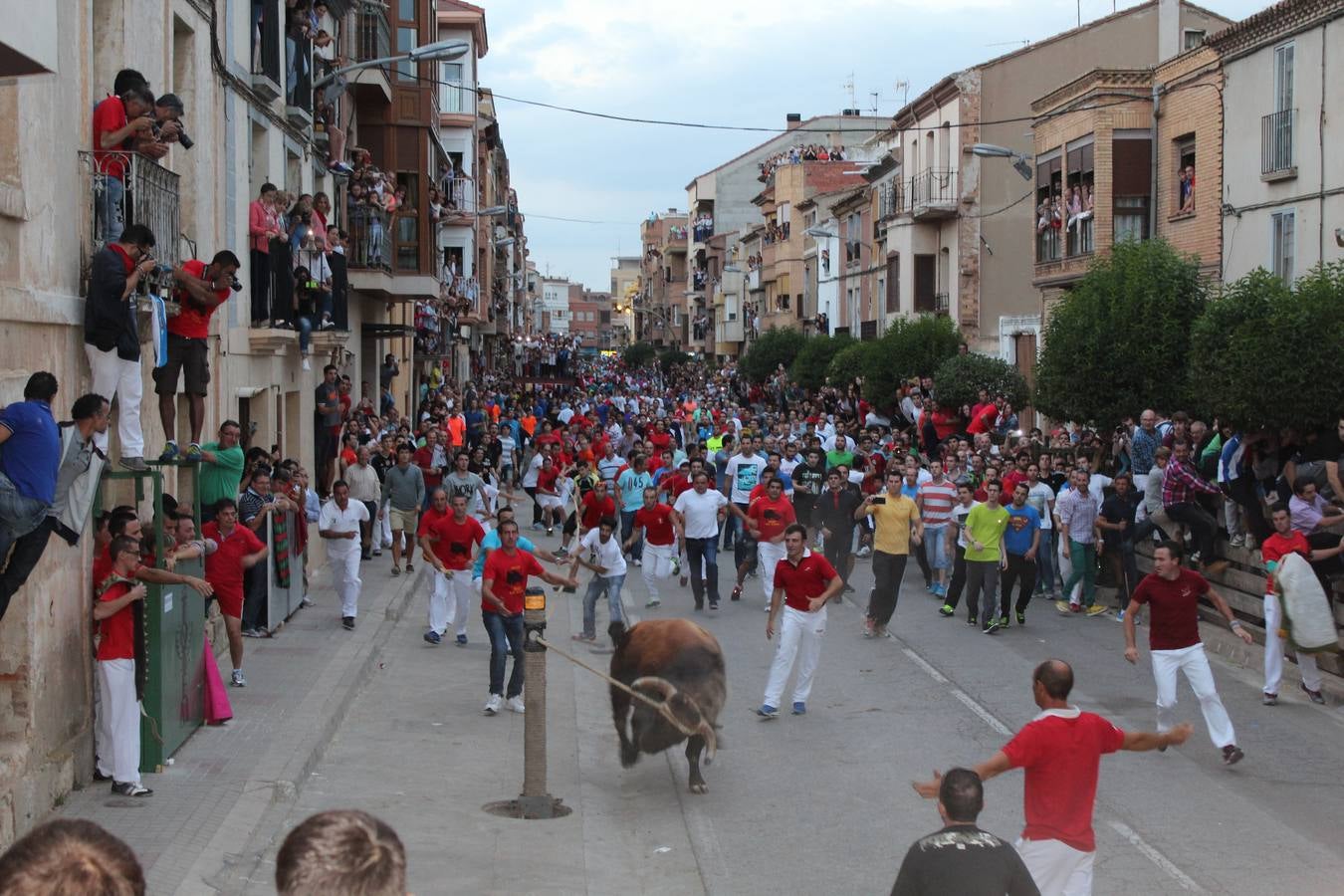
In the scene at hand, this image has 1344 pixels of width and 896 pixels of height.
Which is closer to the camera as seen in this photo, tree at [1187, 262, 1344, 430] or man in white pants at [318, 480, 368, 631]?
man in white pants at [318, 480, 368, 631]

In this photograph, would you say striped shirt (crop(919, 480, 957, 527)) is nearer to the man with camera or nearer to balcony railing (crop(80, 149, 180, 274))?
the man with camera

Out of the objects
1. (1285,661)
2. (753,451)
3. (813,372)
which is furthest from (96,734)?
(813,372)

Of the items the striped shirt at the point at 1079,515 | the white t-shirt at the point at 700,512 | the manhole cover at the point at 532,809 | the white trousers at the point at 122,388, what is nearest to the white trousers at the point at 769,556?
the white t-shirt at the point at 700,512

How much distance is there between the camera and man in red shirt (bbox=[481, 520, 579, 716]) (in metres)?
12.1

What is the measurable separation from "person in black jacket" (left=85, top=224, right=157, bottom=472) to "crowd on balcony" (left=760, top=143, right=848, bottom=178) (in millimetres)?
63883

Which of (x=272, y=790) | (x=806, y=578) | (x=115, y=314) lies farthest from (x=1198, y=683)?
(x=115, y=314)

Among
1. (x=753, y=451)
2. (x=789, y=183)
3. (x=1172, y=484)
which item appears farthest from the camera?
(x=789, y=183)

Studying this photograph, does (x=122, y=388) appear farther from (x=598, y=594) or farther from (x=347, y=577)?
(x=598, y=594)

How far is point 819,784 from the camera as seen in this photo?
9984mm

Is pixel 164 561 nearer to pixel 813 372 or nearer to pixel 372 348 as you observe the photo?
pixel 372 348

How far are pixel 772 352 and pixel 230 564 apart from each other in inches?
1892

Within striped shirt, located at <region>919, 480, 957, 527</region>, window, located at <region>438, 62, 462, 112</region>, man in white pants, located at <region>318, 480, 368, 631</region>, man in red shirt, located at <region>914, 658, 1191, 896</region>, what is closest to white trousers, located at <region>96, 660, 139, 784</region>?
man in red shirt, located at <region>914, 658, 1191, 896</region>

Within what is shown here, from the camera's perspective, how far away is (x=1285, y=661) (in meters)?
14.1

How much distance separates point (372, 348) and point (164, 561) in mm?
21492
